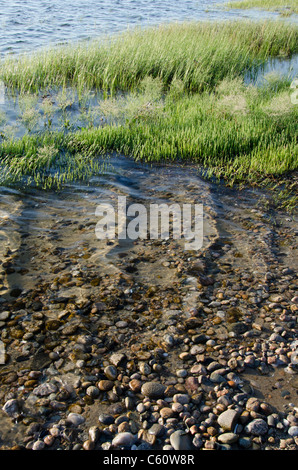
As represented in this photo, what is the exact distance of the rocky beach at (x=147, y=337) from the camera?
3.19 m

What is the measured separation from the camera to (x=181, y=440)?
3.06 meters

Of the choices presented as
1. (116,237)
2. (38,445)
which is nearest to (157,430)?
(38,445)

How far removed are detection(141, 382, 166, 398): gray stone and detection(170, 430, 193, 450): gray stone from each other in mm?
434

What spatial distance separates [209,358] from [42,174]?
5916mm

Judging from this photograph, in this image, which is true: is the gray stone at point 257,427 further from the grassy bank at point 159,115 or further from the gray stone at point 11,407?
the grassy bank at point 159,115

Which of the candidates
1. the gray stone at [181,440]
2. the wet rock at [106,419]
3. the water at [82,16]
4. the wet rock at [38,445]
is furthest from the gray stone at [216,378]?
the water at [82,16]

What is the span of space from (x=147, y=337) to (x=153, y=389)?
769 millimetres

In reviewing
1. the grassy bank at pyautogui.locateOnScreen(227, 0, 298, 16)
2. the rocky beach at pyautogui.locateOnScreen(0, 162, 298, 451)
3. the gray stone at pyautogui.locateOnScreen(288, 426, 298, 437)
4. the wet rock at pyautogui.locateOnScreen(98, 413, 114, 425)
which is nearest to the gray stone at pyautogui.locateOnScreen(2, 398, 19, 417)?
the rocky beach at pyautogui.locateOnScreen(0, 162, 298, 451)

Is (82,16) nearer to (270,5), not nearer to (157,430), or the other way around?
(270,5)

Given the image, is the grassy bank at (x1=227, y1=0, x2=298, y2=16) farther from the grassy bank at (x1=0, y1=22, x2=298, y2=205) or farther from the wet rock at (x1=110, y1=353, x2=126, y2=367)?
the wet rock at (x1=110, y1=353, x2=126, y2=367)

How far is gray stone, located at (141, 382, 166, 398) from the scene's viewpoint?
348cm

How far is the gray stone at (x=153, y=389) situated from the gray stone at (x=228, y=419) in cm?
56
